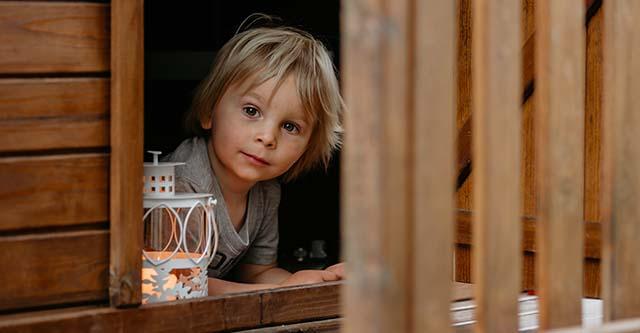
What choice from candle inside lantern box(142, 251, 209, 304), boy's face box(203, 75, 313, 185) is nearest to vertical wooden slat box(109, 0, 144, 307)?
candle inside lantern box(142, 251, 209, 304)

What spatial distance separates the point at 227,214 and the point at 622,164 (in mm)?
1547

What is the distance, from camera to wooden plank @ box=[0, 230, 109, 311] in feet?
7.37

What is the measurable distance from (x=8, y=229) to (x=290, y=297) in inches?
31.4

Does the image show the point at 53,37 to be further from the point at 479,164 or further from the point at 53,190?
the point at 479,164

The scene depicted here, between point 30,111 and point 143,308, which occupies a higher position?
point 30,111

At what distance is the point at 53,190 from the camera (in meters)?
2.29

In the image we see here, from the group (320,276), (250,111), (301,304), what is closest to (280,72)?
(250,111)

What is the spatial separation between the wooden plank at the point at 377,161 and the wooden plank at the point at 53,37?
2.82 ft

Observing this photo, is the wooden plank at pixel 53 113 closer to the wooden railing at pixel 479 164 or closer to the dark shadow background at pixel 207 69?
the wooden railing at pixel 479 164

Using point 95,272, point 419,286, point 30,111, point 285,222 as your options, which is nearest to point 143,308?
point 95,272

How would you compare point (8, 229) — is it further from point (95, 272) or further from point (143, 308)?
Answer: point (143, 308)

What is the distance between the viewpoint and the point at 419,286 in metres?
1.71

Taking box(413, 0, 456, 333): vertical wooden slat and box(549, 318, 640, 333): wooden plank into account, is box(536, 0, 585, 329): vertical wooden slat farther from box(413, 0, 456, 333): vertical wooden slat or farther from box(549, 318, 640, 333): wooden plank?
box(413, 0, 456, 333): vertical wooden slat

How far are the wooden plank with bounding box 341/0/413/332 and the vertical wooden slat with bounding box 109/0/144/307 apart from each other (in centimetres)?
82
